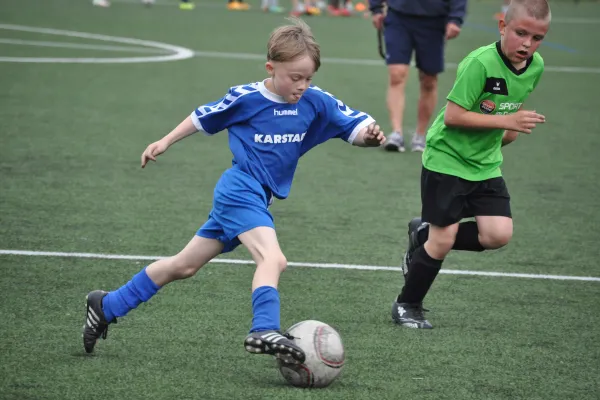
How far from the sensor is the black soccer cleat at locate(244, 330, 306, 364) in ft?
15.3

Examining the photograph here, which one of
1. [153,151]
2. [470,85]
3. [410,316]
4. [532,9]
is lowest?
[410,316]

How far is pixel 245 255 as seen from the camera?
720cm

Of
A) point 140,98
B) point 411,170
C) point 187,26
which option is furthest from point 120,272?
point 187,26

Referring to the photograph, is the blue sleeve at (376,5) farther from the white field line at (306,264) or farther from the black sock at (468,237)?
the black sock at (468,237)

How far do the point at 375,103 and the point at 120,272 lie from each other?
756 centimetres

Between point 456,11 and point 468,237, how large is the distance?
5.69 meters

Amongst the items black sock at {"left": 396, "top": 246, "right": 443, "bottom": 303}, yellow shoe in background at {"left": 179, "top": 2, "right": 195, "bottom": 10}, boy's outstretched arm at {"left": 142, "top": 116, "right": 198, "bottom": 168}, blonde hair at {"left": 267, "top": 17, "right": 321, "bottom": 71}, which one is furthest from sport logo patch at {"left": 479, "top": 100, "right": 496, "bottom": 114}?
yellow shoe in background at {"left": 179, "top": 2, "right": 195, "bottom": 10}

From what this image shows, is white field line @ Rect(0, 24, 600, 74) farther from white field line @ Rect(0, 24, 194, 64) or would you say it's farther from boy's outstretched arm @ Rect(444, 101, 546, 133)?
boy's outstretched arm @ Rect(444, 101, 546, 133)

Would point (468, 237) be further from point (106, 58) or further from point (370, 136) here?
point (106, 58)

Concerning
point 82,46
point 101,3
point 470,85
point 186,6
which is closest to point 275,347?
point 470,85

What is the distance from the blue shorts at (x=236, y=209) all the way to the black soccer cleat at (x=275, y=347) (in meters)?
0.54

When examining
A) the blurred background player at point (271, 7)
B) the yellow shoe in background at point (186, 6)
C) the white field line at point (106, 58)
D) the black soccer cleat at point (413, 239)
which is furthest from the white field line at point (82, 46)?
the black soccer cleat at point (413, 239)

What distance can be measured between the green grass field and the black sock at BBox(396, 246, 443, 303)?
189 mm

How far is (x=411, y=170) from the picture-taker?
10.3 m
